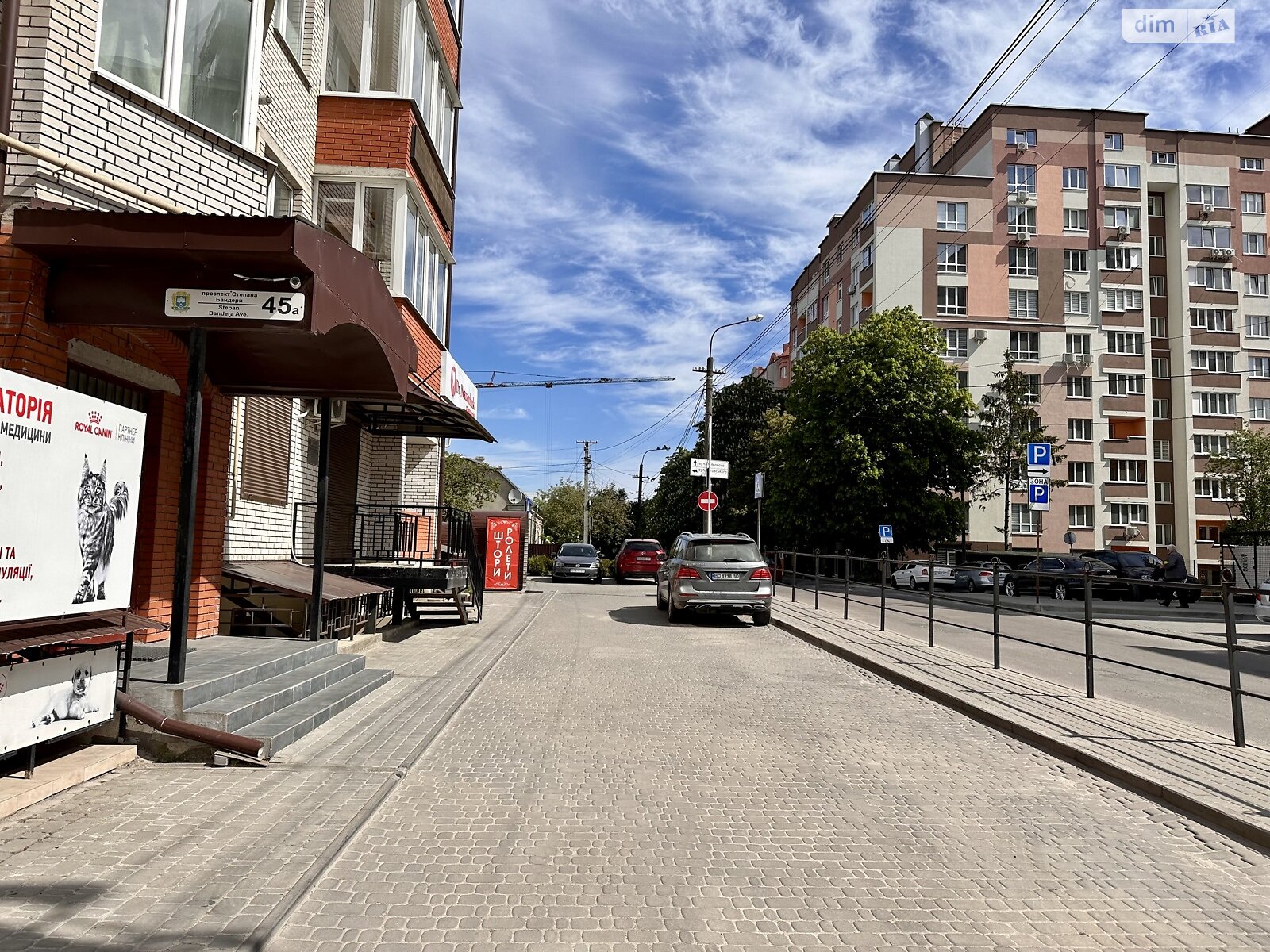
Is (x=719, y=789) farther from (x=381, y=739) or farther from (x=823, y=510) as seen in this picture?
(x=823, y=510)

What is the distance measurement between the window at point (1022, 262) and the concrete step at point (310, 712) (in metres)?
50.6

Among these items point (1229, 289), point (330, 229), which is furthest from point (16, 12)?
point (1229, 289)

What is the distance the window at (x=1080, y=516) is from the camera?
50438mm

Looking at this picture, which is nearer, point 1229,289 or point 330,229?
point 330,229

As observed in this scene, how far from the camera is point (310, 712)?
22.9 feet

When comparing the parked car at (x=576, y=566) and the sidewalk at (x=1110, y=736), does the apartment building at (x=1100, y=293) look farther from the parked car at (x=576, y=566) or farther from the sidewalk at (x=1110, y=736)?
the sidewalk at (x=1110, y=736)

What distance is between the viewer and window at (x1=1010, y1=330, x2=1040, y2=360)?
51469mm

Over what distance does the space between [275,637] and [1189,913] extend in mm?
8149

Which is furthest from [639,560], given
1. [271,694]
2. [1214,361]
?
[1214,361]

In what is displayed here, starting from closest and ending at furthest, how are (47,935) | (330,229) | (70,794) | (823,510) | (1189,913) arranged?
(47,935) → (1189,913) → (70,794) → (330,229) → (823,510)

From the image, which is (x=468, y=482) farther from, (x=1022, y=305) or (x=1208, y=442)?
(x=1208, y=442)

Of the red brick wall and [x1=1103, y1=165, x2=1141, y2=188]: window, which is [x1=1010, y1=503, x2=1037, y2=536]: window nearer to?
[x1=1103, y1=165, x2=1141, y2=188]: window

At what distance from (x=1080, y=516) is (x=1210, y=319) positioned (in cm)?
1484

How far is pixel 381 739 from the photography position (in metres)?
6.73
